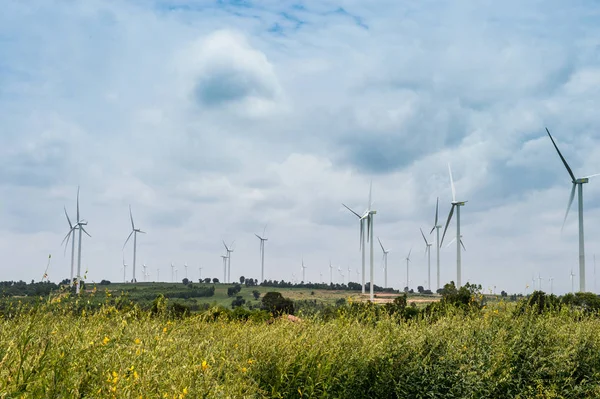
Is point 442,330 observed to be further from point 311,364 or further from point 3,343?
point 3,343

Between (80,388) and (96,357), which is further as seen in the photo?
(96,357)

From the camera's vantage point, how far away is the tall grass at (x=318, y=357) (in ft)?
32.0

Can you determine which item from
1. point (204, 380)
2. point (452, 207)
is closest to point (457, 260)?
point (452, 207)

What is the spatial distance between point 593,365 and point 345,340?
784 centimetres

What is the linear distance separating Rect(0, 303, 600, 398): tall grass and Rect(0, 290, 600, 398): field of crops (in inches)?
1.3

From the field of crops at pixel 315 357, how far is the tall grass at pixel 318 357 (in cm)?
3

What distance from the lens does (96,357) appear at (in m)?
9.99

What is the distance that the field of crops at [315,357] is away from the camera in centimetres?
975

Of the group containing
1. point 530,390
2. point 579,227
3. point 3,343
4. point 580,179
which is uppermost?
point 580,179

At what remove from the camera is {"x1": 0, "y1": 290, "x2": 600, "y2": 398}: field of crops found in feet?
32.0

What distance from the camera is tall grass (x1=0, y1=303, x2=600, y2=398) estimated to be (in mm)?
9758

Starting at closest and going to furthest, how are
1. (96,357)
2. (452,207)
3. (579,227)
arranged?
(96,357) → (579,227) → (452,207)

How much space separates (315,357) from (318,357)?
0.24ft

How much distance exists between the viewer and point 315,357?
14312mm
